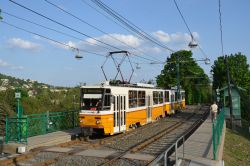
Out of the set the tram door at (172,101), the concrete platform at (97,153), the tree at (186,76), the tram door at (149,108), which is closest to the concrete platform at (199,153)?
the concrete platform at (97,153)

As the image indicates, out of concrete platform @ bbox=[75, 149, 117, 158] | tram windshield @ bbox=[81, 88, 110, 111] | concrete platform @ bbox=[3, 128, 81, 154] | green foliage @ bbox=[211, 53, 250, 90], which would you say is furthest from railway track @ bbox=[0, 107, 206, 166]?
green foliage @ bbox=[211, 53, 250, 90]

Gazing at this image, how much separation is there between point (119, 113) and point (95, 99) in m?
1.67

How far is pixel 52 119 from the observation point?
19094 mm

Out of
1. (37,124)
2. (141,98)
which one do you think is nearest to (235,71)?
(141,98)

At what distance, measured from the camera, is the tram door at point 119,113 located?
1872 cm

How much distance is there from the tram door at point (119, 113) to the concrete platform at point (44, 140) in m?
2.09

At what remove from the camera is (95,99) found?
1822 centimetres

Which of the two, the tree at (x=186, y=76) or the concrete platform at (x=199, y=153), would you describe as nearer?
the concrete platform at (x=199, y=153)

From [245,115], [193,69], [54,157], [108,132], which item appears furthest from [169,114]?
[193,69]

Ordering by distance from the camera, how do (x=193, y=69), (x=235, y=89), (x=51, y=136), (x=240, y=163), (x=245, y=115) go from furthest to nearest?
(x=193, y=69) < (x=245, y=115) < (x=235, y=89) < (x=51, y=136) < (x=240, y=163)

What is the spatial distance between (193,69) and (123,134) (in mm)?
54436

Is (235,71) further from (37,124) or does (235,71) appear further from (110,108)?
(37,124)

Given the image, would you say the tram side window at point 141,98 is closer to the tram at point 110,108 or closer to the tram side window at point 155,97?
the tram at point 110,108

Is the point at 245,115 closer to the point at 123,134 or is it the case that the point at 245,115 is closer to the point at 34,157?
the point at 123,134
